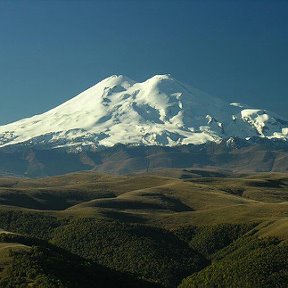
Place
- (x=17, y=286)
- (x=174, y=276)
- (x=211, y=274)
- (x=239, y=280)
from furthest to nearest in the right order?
(x=174, y=276) → (x=211, y=274) → (x=239, y=280) → (x=17, y=286)

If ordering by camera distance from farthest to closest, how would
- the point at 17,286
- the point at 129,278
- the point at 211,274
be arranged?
the point at 211,274, the point at 129,278, the point at 17,286

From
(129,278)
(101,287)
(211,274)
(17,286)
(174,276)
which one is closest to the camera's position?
(17,286)

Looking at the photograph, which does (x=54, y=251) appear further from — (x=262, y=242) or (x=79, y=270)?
(x=262, y=242)

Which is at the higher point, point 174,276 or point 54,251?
point 54,251

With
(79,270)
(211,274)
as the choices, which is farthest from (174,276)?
(79,270)

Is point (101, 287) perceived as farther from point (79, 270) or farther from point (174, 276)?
point (174, 276)

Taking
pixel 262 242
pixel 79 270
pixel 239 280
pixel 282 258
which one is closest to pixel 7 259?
pixel 79 270

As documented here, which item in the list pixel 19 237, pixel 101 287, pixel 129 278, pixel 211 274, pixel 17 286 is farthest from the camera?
pixel 211 274

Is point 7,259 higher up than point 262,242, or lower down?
higher up

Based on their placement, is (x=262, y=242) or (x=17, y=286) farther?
(x=262, y=242)
